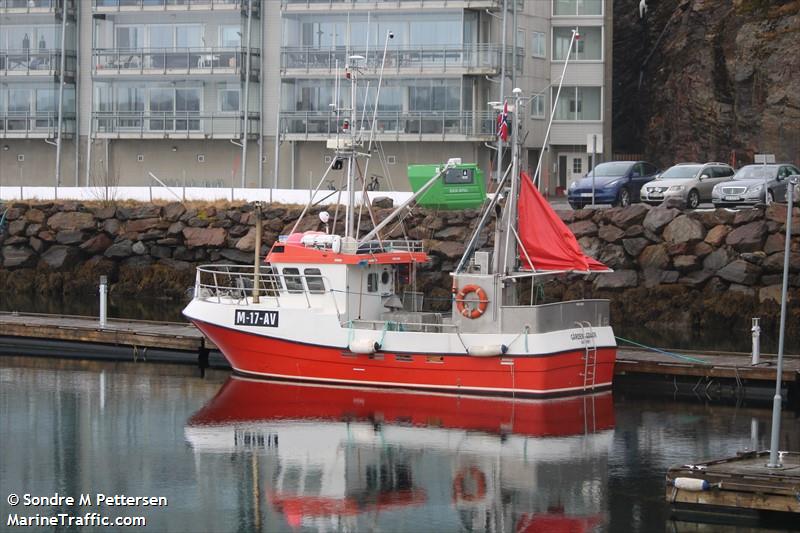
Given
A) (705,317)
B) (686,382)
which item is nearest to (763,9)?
(705,317)

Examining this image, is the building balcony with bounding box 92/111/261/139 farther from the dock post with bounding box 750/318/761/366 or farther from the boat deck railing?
the dock post with bounding box 750/318/761/366

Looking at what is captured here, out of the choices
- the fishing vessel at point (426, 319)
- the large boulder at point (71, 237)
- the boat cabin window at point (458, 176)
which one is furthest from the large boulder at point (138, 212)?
→ the fishing vessel at point (426, 319)

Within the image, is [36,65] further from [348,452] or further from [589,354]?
[348,452]

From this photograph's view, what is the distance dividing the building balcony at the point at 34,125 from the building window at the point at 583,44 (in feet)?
71.1

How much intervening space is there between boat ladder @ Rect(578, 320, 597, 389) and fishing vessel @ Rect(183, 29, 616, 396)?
0.08 feet

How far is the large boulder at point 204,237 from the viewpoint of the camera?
4981 cm

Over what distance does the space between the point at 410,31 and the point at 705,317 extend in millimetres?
22247

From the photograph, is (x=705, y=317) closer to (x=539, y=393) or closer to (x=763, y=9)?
(x=539, y=393)

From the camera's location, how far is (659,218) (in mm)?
44406

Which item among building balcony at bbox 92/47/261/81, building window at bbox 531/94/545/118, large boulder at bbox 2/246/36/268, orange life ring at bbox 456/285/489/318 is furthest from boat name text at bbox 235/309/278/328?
building window at bbox 531/94/545/118

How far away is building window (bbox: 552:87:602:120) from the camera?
2467 inches

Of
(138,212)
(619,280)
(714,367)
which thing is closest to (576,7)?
(138,212)

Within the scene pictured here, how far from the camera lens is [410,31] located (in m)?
59.6

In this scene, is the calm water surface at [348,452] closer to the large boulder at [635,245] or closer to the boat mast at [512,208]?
the boat mast at [512,208]
